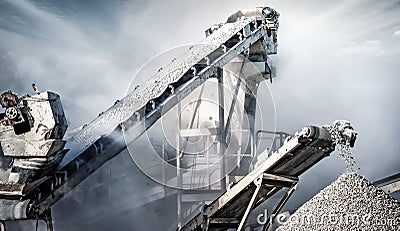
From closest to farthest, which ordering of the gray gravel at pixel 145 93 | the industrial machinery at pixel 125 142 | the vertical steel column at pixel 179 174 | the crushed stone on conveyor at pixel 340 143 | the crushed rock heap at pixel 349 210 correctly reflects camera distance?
the industrial machinery at pixel 125 142 → the crushed rock heap at pixel 349 210 → the crushed stone on conveyor at pixel 340 143 → the gray gravel at pixel 145 93 → the vertical steel column at pixel 179 174

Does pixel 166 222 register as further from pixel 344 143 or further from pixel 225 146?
pixel 344 143

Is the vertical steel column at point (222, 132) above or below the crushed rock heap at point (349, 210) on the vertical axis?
above

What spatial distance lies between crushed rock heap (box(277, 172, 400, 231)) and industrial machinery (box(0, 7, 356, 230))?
0.38m

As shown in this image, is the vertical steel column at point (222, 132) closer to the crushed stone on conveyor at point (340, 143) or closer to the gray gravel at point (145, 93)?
the gray gravel at point (145, 93)

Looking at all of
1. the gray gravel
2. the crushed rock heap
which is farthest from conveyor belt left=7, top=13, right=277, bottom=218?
the crushed rock heap

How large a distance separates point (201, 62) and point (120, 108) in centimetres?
107

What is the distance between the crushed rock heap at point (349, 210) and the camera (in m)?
3.77

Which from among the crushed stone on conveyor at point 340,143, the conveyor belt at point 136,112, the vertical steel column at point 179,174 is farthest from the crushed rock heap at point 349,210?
the vertical steel column at point 179,174

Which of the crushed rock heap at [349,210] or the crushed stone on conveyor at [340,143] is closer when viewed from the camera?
the crushed rock heap at [349,210]

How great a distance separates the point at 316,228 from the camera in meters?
3.83

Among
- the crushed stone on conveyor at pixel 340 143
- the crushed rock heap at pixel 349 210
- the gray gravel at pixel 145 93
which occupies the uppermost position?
the gray gravel at pixel 145 93

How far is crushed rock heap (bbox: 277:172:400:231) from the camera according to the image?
377 cm

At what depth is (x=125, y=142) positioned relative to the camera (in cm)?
422

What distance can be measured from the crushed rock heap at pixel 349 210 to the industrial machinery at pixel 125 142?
0.38 metres
